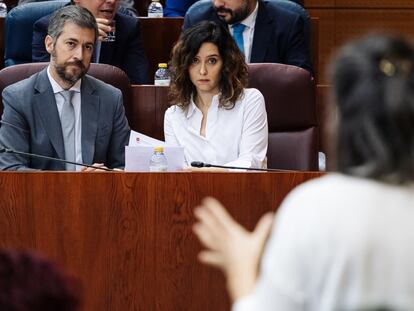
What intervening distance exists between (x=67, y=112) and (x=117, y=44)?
1000 mm

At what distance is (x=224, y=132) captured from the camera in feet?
12.4

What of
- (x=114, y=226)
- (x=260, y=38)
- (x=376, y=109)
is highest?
(x=376, y=109)

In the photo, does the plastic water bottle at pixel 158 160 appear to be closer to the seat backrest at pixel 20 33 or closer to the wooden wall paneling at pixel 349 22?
the seat backrest at pixel 20 33

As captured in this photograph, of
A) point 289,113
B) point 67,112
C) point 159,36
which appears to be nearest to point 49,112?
point 67,112

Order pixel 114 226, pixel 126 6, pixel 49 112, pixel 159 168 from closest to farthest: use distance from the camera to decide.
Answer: pixel 114 226
pixel 159 168
pixel 49 112
pixel 126 6

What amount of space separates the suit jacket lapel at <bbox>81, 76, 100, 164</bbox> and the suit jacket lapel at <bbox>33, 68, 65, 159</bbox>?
0.08 metres

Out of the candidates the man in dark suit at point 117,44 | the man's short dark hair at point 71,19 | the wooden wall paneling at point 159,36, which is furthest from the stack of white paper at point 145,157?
the wooden wall paneling at point 159,36

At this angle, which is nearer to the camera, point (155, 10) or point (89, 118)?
point (89, 118)

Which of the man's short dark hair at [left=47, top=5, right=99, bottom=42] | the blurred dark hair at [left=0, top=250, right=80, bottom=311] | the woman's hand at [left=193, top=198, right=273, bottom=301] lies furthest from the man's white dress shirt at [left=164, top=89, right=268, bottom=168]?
the blurred dark hair at [left=0, top=250, right=80, bottom=311]

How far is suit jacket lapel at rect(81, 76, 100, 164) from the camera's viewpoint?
3678 mm

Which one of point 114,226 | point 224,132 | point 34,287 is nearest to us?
point 34,287

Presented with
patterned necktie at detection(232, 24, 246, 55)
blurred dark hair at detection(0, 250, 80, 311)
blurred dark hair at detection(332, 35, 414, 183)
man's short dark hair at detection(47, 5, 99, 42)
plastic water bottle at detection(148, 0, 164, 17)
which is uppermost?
blurred dark hair at detection(332, 35, 414, 183)

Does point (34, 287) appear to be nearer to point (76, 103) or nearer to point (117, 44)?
point (76, 103)

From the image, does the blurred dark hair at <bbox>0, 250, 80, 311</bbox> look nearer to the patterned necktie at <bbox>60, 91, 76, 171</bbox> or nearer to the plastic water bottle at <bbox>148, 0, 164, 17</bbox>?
the patterned necktie at <bbox>60, 91, 76, 171</bbox>
